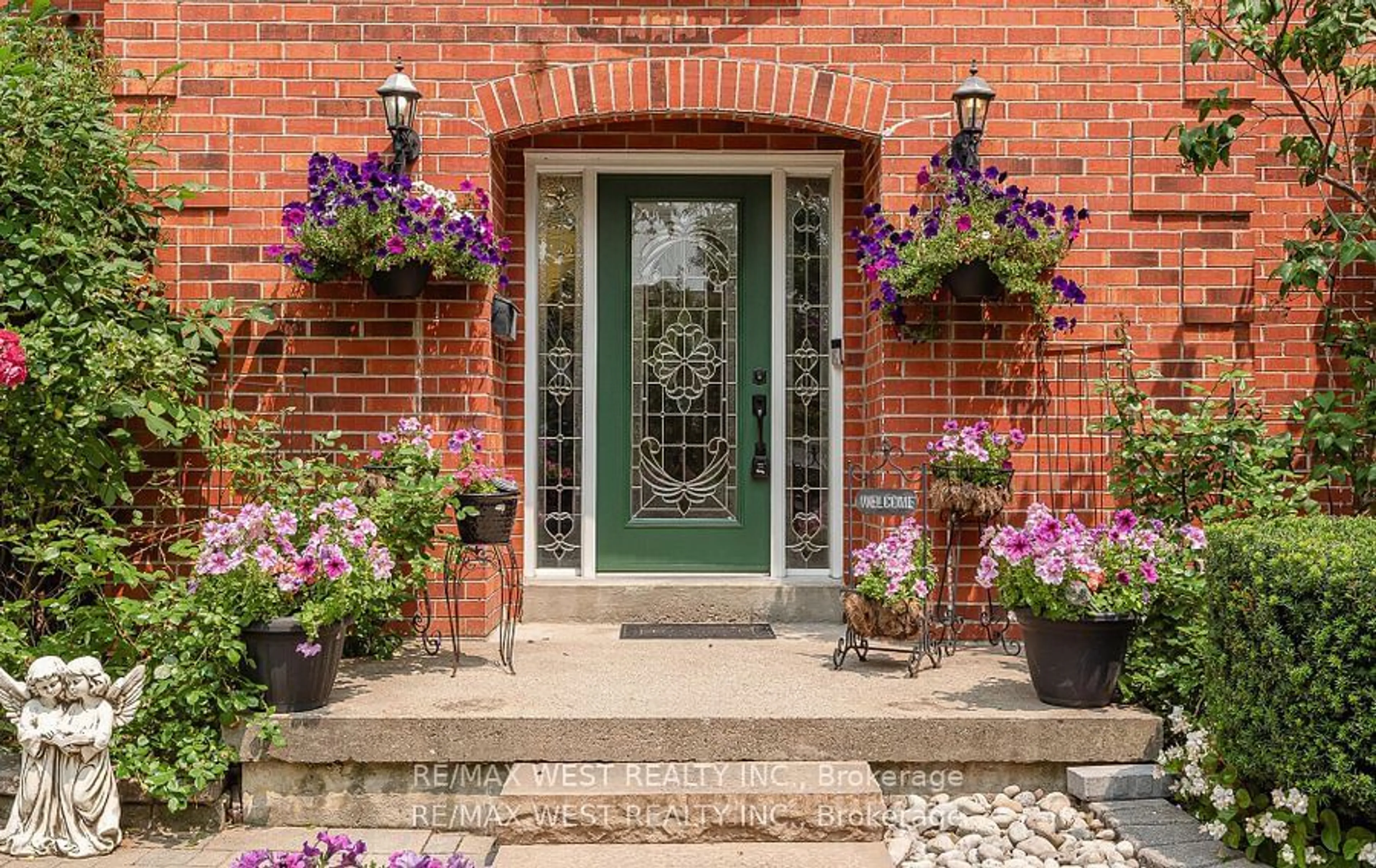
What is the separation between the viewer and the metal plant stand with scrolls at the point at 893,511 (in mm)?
4293

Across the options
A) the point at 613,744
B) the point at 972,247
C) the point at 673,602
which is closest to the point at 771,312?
the point at 972,247

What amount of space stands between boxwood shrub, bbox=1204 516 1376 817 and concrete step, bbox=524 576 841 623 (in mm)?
2297

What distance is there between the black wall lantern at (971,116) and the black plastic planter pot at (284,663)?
322cm

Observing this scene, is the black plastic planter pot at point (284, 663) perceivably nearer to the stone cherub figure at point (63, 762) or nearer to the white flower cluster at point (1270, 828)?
the stone cherub figure at point (63, 762)

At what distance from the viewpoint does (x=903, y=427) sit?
4.93 metres

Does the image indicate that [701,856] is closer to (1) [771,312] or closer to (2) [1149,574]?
(2) [1149,574]

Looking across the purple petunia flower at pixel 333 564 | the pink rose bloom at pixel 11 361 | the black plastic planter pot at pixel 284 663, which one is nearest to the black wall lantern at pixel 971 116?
the purple petunia flower at pixel 333 564

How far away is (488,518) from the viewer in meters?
4.24

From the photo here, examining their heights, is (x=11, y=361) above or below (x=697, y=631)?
above

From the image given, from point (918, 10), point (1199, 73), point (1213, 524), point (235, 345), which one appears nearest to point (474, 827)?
point (235, 345)

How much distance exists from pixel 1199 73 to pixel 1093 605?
2.65 meters

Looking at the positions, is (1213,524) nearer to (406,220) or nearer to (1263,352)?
(1263,352)

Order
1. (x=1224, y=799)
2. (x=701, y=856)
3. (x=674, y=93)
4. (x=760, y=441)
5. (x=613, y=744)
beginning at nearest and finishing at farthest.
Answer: (x=1224, y=799) → (x=701, y=856) → (x=613, y=744) → (x=674, y=93) → (x=760, y=441)

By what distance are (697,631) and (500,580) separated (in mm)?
949
